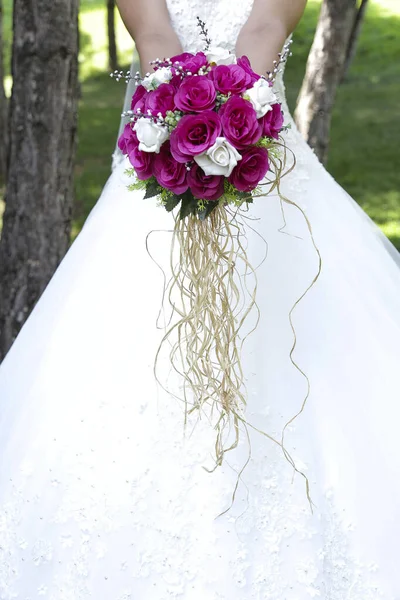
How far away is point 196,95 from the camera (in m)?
2.40

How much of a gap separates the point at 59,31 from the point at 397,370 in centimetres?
272

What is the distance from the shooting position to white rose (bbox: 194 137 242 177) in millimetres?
2377

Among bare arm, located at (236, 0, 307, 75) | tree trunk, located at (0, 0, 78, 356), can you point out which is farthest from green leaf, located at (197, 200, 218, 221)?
tree trunk, located at (0, 0, 78, 356)

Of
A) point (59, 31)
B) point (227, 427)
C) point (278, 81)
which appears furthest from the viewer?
point (59, 31)

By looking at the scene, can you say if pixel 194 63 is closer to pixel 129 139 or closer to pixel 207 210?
pixel 129 139

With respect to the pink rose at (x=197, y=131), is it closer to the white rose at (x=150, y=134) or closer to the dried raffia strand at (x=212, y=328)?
the white rose at (x=150, y=134)

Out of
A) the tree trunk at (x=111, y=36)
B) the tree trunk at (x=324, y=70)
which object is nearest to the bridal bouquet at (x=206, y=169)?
the tree trunk at (x=324, y=70)

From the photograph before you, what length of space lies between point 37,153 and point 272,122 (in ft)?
8.18

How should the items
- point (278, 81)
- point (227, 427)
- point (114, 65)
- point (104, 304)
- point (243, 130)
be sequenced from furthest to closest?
point (114, 65)
point (278, 81)
point (104, 304)
point (227, 427)
point (243, 130)

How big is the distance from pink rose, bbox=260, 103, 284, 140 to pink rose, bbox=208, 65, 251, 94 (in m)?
0.11

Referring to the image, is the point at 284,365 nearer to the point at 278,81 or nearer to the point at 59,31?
the point at 278,81

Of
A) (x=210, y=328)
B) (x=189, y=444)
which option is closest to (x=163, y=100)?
(x=210, y=328)

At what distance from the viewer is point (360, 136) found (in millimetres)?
12750

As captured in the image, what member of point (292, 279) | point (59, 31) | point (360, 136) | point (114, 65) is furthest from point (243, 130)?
point (114, 65)
